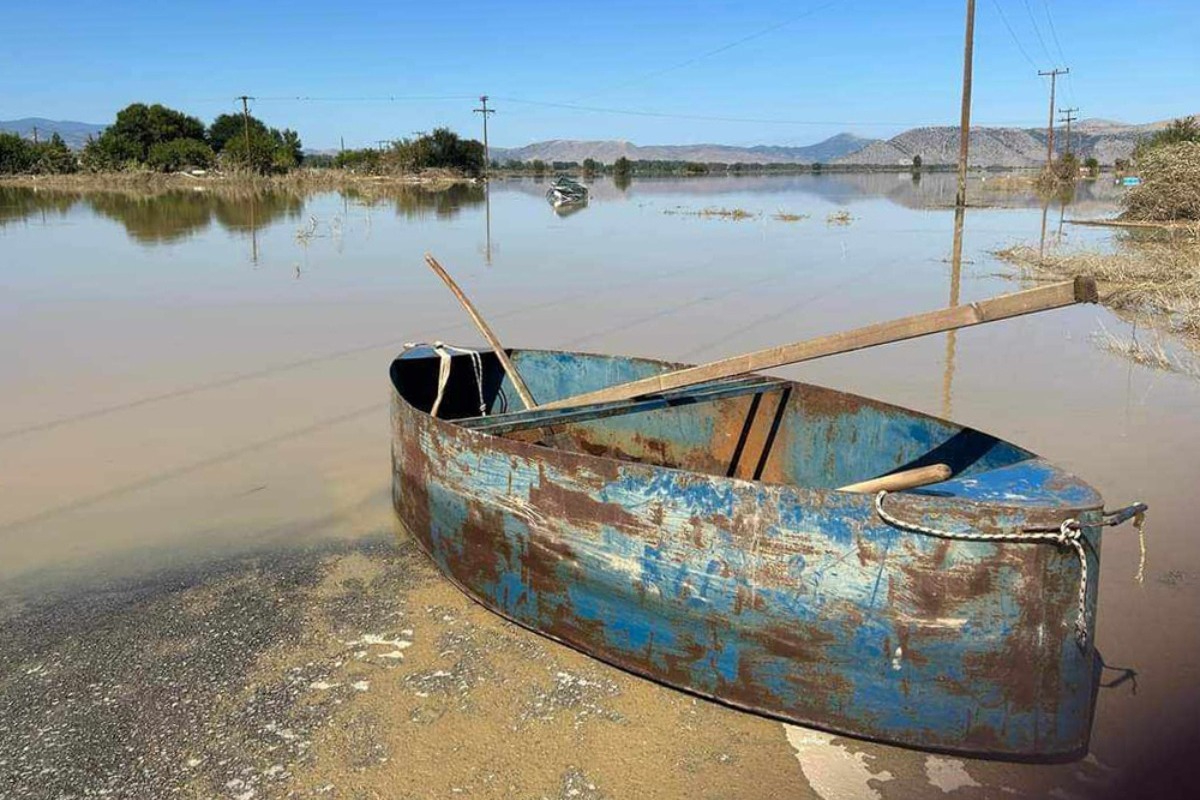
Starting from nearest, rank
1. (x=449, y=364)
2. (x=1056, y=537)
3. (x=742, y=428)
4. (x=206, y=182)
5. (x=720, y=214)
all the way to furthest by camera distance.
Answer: (x=1056, y=537) → (x=742, y=428) → (x=449, y=364) → (x=720, y=214) → (x=206, y=182)

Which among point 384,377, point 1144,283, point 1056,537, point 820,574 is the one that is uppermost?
point 1144,283

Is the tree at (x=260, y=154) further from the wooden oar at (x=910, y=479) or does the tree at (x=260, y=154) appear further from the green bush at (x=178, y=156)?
the wooden oar at (x=910, y=479)

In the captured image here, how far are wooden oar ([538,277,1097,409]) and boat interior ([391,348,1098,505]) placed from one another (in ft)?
0.88

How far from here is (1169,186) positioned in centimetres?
2538

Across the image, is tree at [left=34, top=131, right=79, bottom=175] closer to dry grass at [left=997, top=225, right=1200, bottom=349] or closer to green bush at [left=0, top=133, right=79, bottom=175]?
green bush at [left=0, top=133, right=79, bottom=175]

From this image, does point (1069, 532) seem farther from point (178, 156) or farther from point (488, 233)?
point (178, 156)

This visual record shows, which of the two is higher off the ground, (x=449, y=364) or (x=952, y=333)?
(x=449, y=364)

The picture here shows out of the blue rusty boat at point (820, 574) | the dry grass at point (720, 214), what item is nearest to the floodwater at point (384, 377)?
the blue rusty boat at point (820, 574)

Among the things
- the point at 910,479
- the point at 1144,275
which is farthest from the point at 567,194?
the point at 910,479

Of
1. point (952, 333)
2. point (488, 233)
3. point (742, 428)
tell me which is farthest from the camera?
point (488, 233)

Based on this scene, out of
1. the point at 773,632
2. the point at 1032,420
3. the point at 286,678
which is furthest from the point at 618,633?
the point at 1032,420

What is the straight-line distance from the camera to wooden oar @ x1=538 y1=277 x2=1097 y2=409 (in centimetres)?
323

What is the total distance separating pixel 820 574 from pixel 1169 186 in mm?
27830

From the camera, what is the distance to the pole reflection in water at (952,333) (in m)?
8.02
